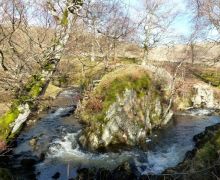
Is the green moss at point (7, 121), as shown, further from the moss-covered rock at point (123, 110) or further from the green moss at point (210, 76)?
the green moss at point (210, 76)

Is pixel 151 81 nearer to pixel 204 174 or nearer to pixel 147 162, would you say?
pixel 147 162

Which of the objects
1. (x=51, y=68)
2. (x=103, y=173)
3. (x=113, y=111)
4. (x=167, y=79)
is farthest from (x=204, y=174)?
(x=167, y=79)

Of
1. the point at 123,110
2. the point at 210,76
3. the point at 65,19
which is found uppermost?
the point at 210,76

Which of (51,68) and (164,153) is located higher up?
(51,68)

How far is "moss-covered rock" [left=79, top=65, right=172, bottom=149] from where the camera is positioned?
1912cm

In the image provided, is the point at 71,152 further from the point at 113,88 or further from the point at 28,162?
the point at 113,88

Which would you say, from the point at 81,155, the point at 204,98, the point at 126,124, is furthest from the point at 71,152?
the point at 204,98

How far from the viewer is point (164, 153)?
1823cm

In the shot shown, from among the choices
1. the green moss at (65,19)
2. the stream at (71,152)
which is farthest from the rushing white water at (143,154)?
the green moss at (65,19)

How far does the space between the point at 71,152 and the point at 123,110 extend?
14.5 ft

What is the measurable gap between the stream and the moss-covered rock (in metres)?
0.80

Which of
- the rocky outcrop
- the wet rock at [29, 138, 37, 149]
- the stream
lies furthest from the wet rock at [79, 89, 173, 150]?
the rocky outcrop

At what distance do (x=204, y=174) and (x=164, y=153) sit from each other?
291 inches

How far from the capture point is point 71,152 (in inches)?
701
